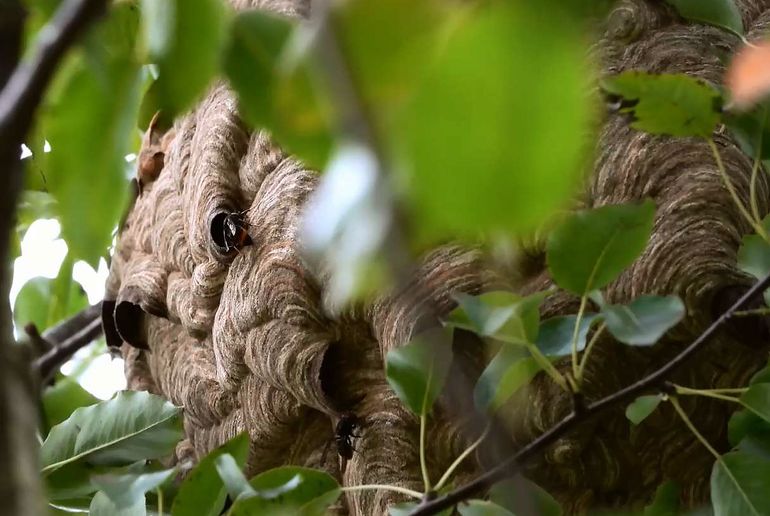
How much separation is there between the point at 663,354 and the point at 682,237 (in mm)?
129

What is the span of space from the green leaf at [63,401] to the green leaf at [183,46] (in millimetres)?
1045

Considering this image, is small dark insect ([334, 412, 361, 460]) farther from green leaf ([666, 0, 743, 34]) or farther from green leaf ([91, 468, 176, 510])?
green leaf ([666, 0, 743, 34])

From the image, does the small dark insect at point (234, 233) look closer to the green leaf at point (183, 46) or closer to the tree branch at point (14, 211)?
the green leaf at point (183, 46)

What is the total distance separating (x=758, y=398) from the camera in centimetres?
69

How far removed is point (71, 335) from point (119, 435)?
1.09 metres

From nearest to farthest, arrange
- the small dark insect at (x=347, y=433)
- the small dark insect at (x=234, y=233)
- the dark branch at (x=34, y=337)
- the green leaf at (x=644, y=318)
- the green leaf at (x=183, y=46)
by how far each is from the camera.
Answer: the green leaf at (x=183, y=46), the green leaf at (x=644, y=318), the small dark insect at (x=347, y=433), the small dark insect at (x=234, y=233), the dark branch at (x=34, y=337)

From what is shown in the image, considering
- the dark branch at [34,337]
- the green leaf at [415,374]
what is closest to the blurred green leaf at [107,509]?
the green leaf at [415,374]

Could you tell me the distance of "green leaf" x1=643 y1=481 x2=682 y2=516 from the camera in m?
0.75

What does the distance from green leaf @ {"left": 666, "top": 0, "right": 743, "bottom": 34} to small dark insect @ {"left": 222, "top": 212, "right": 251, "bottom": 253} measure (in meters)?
0.65

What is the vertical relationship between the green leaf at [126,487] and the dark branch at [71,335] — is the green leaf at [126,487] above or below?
below

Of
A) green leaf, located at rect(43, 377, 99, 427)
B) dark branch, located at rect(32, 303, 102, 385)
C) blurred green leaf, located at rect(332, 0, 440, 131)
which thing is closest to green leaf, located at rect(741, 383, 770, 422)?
blurred green leaf, located at rect(332, 0, 440, 131)

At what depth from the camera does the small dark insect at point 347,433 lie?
1.02 metres

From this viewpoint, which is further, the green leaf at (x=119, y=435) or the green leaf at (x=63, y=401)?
the green leaf at (x=63, y=401)

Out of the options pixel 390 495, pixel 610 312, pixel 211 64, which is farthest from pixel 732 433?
pixel 211 64
